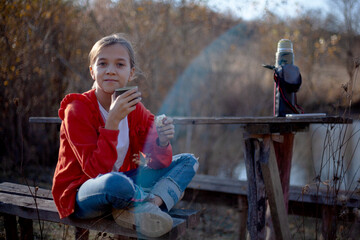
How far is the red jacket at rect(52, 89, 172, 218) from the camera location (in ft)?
5.89

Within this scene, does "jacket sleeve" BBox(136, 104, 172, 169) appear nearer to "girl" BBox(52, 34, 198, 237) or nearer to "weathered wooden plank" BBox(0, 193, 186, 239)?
"girl" BBox(52, 34, 198, 237)

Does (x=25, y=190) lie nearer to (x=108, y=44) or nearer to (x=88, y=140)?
(x=88, y=140)

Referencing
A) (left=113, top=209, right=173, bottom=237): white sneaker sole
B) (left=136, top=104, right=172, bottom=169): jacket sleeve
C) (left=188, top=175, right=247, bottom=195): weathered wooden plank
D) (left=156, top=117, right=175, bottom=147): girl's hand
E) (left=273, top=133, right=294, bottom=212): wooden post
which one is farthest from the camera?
(left=188, top=175, right=247, bottom=195): weathered wooden plank


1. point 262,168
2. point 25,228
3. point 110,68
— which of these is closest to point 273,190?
point 262,168

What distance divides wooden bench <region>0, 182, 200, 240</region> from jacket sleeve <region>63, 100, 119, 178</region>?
0.99 feet

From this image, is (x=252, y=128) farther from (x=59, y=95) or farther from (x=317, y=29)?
(x=317, y=29)

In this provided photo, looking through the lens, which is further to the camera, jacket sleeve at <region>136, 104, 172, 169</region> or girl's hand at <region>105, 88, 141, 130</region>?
jacket sleeve at <region>136, 104, 172, 169</region>

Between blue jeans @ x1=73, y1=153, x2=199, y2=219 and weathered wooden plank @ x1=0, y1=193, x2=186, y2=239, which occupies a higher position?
blue jeans @ x1=73, y1=153, x2=199, y2=219

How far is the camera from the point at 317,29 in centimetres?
707

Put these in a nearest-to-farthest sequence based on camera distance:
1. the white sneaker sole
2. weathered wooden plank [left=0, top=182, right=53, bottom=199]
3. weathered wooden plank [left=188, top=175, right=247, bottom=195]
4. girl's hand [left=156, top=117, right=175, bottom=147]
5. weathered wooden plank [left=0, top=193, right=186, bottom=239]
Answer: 1. the white sneaker sole
2. weathered wooden plank [left=0, top=193, right=186, bottom=239]
3. girl's hand [left=156, top=117, right=175, bottom=147]
4. weathered wooden plank [left=0, top=182, right=53, bottom=199]
5. weathered wooden plank [left=188, top=175, right=247, bottom=195]

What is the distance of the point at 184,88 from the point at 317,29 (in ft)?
9.14

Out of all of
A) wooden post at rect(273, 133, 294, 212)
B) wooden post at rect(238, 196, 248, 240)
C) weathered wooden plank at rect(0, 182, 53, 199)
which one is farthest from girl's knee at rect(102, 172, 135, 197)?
wooden post at rect(238, 196, 248, 240)

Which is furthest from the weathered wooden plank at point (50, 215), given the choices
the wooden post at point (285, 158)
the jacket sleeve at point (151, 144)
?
the wooden post at point (285, 158)

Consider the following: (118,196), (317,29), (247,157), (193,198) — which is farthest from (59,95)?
(317,29)
